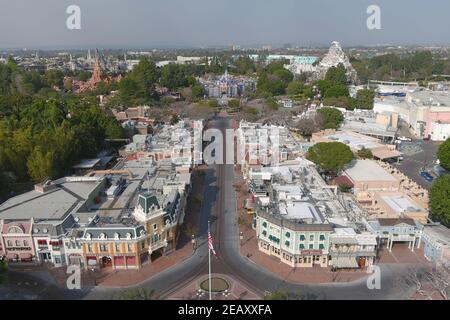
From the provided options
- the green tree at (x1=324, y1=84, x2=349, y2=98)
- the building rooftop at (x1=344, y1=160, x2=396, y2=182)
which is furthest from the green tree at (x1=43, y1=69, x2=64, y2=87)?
the building rooftop at (x1=344, y1=160, x2=396, y2=182)

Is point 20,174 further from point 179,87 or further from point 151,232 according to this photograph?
point 179,87

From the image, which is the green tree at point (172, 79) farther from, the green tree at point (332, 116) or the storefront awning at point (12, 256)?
the storefront awning at point (12, 256)

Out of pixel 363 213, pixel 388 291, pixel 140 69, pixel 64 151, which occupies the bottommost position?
pixel 388 291

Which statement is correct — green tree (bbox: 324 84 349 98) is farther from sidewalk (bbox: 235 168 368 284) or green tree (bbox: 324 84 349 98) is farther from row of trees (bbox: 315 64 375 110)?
sidewalk (bbox: 235 168 368 284)

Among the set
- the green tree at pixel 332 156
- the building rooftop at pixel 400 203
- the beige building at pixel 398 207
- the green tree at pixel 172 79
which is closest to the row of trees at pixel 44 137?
the green tree at pixel 332 156

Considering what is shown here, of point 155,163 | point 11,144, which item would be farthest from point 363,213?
point 11,144
